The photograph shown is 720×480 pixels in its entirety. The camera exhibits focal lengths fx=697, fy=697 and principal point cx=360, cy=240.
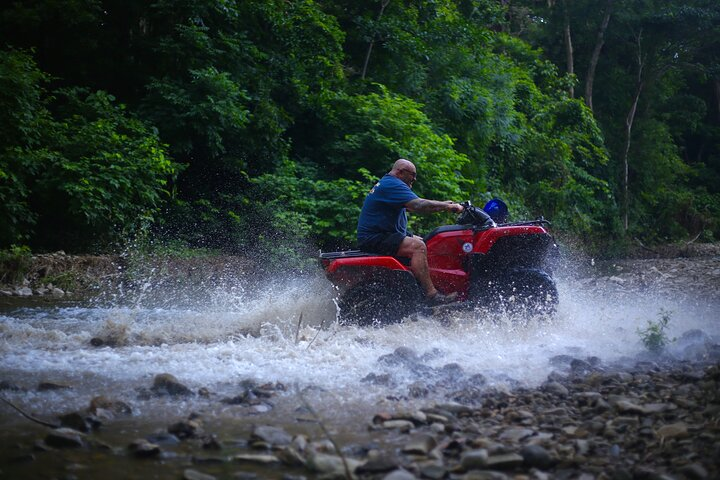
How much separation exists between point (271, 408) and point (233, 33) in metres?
12.7

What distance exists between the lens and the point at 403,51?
57.3 feet

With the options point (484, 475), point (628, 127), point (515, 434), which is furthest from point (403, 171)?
point (628, 127)

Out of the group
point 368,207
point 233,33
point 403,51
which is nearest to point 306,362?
point 368,207

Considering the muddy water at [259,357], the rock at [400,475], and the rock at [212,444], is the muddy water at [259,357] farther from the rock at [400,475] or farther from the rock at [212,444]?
the rock at [400,475]

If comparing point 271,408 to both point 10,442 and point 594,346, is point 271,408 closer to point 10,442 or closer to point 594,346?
point 10,442

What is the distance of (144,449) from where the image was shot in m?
3.57

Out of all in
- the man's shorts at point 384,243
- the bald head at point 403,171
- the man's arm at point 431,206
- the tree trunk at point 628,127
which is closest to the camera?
the man's arm at point 431,206

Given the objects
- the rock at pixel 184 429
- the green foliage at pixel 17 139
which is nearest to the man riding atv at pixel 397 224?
the rock at pixel 184 429

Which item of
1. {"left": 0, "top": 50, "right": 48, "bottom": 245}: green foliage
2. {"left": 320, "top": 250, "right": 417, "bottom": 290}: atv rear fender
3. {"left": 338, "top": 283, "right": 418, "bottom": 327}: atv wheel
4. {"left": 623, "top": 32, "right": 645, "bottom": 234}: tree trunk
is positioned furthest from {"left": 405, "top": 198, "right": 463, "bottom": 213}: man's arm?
{"left": 623, "top": 32, "right": 645, "bottom": 234}: tree trunk

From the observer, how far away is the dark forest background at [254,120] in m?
12.1

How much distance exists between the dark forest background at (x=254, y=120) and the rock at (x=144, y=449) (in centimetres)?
867

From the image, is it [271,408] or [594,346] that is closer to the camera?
[271,408]

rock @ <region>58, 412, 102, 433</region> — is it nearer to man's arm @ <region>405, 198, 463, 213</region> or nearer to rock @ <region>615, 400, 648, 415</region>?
rock @ <region>615, 400, 648, 415</region>

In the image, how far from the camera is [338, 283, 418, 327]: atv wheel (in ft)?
22.8
